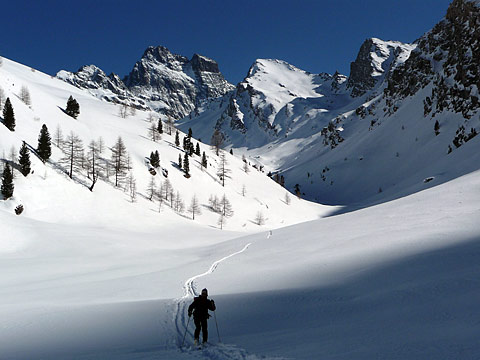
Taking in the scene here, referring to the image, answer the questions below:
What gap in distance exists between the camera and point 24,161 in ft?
168

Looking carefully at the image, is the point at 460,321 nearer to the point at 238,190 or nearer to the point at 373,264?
the point at 373,264

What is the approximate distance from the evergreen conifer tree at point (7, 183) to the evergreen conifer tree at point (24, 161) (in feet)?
17.8

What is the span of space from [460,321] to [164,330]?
9.54 meters

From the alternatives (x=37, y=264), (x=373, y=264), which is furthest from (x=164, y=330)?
(x=37, y=264)

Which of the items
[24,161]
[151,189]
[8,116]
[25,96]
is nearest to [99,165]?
[151,189]

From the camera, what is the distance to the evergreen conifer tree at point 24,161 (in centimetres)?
5084

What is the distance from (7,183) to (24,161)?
648 centimetres

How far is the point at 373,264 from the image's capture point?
637 inches

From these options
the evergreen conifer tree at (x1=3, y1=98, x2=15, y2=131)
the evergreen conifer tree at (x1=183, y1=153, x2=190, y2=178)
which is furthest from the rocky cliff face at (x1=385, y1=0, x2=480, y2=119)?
the evergreen conifer tree at (x1=3, y1=98, x2=15, y2=131)

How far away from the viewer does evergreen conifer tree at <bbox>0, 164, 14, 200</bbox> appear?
4529cm

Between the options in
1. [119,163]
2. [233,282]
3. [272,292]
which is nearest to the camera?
[272,292]

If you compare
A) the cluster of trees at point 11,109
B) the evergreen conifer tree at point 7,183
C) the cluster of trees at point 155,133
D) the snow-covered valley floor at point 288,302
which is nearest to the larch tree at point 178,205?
the cluster of trees at point 155,133

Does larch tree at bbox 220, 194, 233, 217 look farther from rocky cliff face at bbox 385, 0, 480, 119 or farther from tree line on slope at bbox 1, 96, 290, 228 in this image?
rocky cliff face at bbox 385, 0, 480, 119

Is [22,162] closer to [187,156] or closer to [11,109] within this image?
[11,109]
